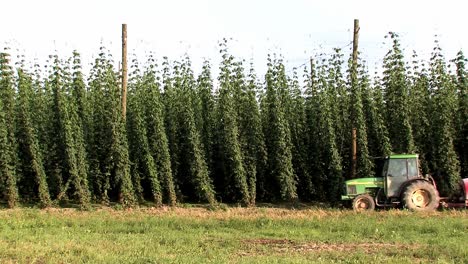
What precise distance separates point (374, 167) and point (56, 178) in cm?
1066

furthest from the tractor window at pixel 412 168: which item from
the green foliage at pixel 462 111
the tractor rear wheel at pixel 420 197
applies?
the green foliage at pixel 462 111

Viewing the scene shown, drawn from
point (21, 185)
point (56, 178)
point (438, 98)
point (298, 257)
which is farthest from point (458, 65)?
point (21, 185)

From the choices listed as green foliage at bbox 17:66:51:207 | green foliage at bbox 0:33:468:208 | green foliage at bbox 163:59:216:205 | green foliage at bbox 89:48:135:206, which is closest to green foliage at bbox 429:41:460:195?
green foliage at bbox 0:33:468:208

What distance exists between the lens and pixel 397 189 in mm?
15273

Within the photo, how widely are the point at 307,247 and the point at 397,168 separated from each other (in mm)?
6751

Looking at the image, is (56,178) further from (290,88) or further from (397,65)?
(397,65)

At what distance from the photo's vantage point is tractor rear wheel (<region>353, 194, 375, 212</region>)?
15.2 meters

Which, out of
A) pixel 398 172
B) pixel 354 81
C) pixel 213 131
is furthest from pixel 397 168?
pixel 213 131

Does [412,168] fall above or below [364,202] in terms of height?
above

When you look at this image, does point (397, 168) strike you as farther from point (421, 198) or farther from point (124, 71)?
point (124, 71)

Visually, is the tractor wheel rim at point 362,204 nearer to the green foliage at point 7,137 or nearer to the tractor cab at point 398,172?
the tractor cab at point 398,172

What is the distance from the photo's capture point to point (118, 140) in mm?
16141

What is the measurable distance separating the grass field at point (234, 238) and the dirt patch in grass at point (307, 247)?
2 cm

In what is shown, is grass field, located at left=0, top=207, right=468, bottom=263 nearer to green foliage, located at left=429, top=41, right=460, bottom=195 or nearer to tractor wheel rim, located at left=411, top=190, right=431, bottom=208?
tractor wheel rim, located at left=411, top=190, right=431, bottom=208
